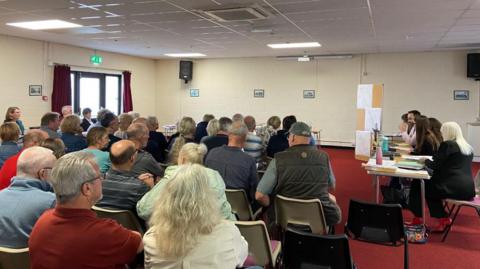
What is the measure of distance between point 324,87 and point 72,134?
8607 mm

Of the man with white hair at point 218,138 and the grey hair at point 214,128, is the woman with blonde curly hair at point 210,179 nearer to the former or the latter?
the man with white hair at point 218,138

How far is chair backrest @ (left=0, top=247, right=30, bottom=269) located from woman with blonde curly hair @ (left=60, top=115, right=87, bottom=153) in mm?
3201

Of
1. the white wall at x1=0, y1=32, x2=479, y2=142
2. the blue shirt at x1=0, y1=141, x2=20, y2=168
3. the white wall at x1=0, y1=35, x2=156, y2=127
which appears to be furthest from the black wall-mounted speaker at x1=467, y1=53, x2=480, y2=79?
the blue shirt at x1=0, y1=141, x2=20, y2=168

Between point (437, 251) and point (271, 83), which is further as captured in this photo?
point (271, 83)

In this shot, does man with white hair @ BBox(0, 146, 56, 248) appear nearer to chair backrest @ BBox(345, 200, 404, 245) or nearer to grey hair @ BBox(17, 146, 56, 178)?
grey hair @ BBox(17, 146, 56, 178)

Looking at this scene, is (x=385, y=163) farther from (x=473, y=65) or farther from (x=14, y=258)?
(x=473, y=65)

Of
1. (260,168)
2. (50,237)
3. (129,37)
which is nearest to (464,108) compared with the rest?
(260,168)

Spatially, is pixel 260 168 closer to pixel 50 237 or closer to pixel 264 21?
pixel 264 21

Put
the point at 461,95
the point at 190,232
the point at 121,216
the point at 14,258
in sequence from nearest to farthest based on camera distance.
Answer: the point at 190,232 → the point at 14,258 → the point at 121,216 → the point at 461,95

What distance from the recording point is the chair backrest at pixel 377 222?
9.66ft

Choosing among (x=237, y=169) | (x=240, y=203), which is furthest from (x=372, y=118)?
(x=240, y=203)

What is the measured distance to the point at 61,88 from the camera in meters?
9.95

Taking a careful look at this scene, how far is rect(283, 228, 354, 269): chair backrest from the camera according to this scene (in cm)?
221

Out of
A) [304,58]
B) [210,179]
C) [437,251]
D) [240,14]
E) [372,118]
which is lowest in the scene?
[437,251]
